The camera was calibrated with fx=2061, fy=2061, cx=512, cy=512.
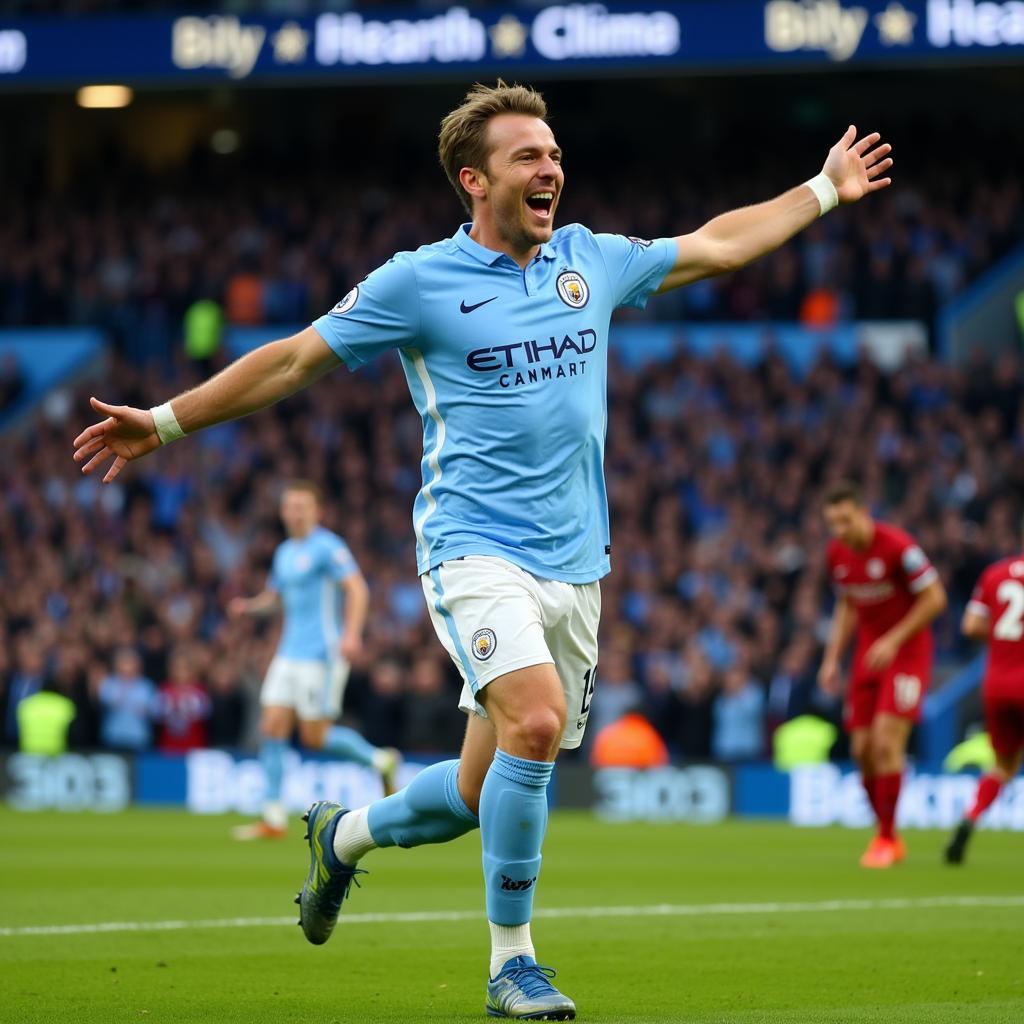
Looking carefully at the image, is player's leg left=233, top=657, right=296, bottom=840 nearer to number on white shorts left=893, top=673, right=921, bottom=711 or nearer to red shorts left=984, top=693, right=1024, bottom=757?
number on white shorts left=893, top=673, right=921, bottom=711

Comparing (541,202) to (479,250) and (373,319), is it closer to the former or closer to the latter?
(479,250)

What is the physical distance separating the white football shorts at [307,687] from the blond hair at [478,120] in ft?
30.3

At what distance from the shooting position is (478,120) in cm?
621

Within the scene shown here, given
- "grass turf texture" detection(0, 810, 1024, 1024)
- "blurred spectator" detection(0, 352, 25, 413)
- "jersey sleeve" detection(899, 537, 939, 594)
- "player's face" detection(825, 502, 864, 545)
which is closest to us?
"grass turf texture" detection(0, 810, 1024, 1024)

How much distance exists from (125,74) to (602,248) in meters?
21.4

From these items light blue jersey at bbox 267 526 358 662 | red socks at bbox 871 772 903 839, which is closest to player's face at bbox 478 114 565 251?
red socks at bbox 871 772 903 839

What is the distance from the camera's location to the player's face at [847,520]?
12.5 m

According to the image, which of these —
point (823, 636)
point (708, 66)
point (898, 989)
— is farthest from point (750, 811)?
point (898, 989)

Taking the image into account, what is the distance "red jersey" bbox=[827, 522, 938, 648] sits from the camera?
12.5 m

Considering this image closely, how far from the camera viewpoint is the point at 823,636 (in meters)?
20.0

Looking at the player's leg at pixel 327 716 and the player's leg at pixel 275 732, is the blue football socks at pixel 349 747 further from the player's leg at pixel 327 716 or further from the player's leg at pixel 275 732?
the player's leg at pixel 275 732

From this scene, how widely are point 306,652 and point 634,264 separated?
914 cm

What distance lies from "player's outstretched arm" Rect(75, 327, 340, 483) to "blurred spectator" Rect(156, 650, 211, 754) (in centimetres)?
→ 1560

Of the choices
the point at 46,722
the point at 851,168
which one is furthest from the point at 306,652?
the point at 851,168
